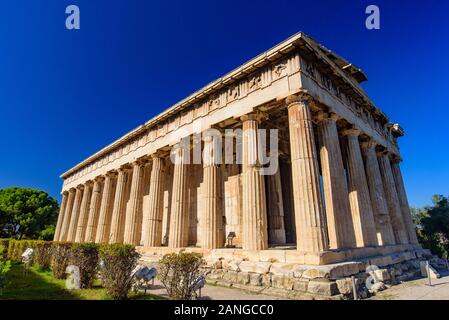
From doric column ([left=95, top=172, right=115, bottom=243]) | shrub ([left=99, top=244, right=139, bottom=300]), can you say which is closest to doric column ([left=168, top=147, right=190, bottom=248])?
shrub ([left=99, top=244, right=139, bottom=300])

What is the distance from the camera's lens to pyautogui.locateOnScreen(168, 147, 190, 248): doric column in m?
14.6

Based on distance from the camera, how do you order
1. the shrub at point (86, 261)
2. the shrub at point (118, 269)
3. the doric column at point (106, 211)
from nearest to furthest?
the shrub at point (118, 269) < the shrub at point (86, 261) < the doric column at point (106, 211)

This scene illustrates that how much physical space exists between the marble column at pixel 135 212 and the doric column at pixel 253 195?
416 inches

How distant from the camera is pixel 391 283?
9.88 meters

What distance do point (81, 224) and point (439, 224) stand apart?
3424 centimetres

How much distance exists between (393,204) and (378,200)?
2.45m

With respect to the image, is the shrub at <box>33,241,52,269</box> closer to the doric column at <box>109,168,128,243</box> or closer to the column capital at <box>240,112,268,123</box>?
the doric column at <box>109,168,128,243</box>

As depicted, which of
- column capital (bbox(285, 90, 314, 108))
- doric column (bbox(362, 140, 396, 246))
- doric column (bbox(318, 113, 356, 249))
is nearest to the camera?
column capital (bbox(285, 90, 314, 108))

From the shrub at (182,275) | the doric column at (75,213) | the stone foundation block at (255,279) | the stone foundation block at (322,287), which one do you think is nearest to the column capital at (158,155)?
the stone foundation block at (255,279)

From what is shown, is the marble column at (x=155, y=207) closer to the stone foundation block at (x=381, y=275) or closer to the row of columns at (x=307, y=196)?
the row of columns at (x=307, y=196)

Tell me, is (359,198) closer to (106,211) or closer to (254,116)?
(254,116)

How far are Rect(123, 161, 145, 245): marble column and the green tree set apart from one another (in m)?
25.4

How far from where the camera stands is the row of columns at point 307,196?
32.3 ft

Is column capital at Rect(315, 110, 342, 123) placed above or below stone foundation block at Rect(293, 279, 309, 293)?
above
